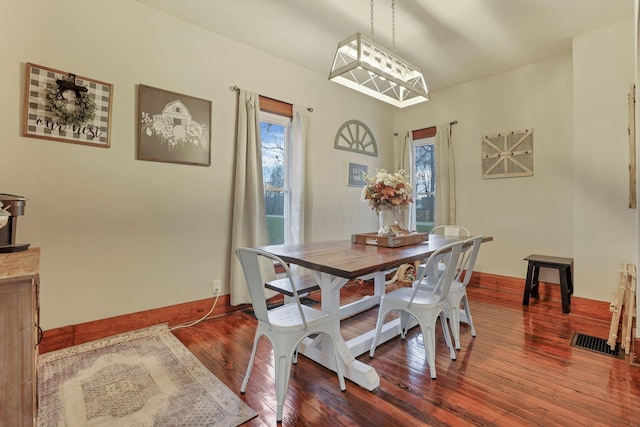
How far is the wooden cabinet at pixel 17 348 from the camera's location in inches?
38.2

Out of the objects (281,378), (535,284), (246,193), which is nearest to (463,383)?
(281,378)

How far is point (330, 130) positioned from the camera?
399cm

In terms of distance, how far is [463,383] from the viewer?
179 cm

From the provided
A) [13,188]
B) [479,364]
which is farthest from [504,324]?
[13,188]

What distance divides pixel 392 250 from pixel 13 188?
2586 mm

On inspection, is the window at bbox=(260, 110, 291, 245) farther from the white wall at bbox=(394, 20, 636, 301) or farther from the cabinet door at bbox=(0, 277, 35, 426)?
the cabinet door at bbox=(0, 277, 35, 426)

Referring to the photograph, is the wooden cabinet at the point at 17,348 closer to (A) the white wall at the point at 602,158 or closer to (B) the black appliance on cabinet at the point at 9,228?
(B) the black appliance on cabinet at the point at 9,228

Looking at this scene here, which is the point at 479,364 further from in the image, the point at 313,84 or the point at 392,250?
the point at 313,84

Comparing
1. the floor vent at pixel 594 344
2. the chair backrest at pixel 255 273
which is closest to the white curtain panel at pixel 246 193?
the chair backrest at pixel 255 273

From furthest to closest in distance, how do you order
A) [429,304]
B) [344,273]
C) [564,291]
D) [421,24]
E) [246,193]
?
[246,193]
[564,291]
[421,24]
[429,304]
[344,273]

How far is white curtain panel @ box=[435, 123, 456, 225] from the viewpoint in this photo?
4.18 metres

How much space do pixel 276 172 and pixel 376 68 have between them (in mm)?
1793

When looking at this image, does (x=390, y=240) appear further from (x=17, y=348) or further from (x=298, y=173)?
(x=17, y=348)

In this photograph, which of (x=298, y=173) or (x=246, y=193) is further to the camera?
(x=298, y=173)
